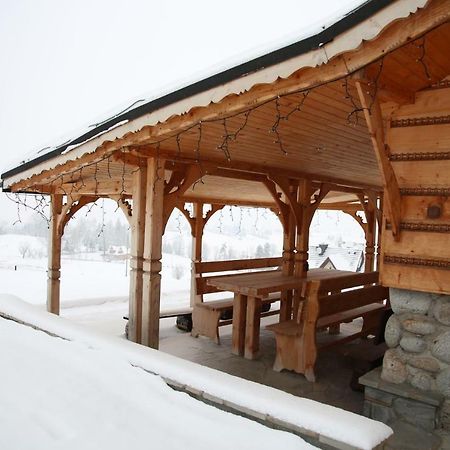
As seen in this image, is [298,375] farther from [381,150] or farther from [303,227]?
[381,150]

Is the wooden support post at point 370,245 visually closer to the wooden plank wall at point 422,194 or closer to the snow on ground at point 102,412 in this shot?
the wooden plank wall at point 422,194

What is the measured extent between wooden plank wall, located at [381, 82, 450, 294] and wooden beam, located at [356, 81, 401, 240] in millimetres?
Answer: 75

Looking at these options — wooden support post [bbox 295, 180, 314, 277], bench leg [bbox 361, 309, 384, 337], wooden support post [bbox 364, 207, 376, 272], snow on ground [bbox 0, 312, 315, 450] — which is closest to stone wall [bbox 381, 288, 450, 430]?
snow on ground [bbox 0, 312, 315, 450]

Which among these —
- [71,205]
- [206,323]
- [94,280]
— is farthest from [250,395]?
[94,280]

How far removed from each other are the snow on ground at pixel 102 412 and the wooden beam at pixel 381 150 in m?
1.75

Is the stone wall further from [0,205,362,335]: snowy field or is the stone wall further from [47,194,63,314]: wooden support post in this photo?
[47,194,63,314]: wooden support post

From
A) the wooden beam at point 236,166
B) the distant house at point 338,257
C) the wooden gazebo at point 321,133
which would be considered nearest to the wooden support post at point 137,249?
the wooden gazebo at point 321,133

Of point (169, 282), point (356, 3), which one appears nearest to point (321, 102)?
point (356, 3)

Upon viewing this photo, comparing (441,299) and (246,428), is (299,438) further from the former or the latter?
(441,299)

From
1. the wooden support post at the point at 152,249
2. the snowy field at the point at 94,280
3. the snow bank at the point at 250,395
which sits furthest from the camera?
the snowy field at the point at 94,280

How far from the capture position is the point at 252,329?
19.3ft

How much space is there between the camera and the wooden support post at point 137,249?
492cm

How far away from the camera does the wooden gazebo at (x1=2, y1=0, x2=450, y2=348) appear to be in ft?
7.86

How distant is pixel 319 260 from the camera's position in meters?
23.6
